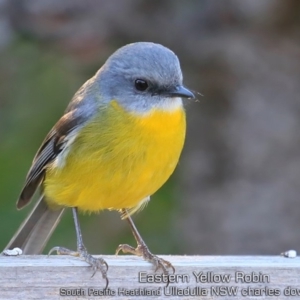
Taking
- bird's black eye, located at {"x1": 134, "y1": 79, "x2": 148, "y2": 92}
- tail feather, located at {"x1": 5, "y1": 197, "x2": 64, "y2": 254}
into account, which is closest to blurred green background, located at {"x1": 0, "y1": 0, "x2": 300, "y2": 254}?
bird's black eye, located at {"x1": 134, "y1": 79, "x2": 148, "y2": 92}

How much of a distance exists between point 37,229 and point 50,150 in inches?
21.7

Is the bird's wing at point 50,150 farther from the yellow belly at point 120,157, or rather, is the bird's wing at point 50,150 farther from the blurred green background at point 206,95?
the blurred green background at point 206,95

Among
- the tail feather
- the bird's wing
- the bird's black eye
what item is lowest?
the tail feather

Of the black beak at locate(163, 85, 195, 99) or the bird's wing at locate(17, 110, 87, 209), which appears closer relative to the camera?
the black beak at locate(163, 85, 195, 99)

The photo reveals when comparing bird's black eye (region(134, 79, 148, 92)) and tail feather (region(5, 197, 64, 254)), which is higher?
bird's black eye (region(134, 79, 148, 92))

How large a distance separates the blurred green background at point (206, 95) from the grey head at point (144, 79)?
106cm

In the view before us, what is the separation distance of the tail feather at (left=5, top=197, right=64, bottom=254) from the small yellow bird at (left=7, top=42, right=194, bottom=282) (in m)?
0.08

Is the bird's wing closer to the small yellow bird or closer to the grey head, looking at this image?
the small yellow bird

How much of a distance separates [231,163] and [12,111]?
1.99 meters

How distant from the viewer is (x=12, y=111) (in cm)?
738

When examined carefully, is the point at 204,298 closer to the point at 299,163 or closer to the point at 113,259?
the point at 113,259

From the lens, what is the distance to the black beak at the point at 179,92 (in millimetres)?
5047

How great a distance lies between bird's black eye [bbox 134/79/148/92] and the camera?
5211 millimetres

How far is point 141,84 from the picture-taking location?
5.23 m
